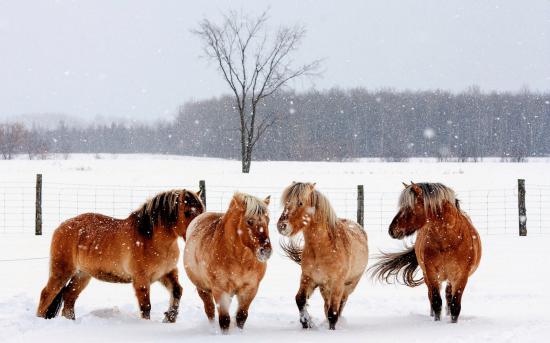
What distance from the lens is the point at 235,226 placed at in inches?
188

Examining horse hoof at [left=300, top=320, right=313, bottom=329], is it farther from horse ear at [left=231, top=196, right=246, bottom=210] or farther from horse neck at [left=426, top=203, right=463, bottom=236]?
horse neck at [left=426, top=203, right=463, bottom=236]

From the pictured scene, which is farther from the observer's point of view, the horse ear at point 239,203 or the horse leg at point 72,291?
the horse leg at point 72,291

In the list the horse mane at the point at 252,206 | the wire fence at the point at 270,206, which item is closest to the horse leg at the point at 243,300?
the horse mane at the point at 252,206

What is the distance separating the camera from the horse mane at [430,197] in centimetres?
521

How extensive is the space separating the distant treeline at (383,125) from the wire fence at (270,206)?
1708 inches

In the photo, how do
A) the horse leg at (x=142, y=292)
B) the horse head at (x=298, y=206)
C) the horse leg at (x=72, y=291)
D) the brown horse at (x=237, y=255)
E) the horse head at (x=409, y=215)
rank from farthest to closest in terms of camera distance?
the horse leg at (x=72, y=291)
the horse leg at (x=142, y=292)
the horse head at (x=409, y=215)
the horse head at (x=298, y=206)
the brown horse at (x=237, y=255)

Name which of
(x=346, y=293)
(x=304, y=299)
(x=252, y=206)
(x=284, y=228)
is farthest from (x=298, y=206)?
(x=346, y=293)

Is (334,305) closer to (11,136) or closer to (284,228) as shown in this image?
(284,228)

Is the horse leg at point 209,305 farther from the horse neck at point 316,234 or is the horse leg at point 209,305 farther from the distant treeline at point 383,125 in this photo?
the distant treeline at point 383,125

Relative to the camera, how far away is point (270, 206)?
667 inches

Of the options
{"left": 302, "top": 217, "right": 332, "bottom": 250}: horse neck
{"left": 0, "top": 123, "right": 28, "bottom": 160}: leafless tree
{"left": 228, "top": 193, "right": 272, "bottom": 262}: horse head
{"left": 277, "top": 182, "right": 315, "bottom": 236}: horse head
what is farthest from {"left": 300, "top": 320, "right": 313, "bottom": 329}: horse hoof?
{"left": 0, "top": 123, "right": 28, "bottom": 160}: leafless tree

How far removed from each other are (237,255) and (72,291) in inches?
87.3

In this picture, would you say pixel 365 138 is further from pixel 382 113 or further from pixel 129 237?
pixel 129 237

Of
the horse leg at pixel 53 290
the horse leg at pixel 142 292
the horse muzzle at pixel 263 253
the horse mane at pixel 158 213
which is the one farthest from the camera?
the horse leg at pixel 53 290
